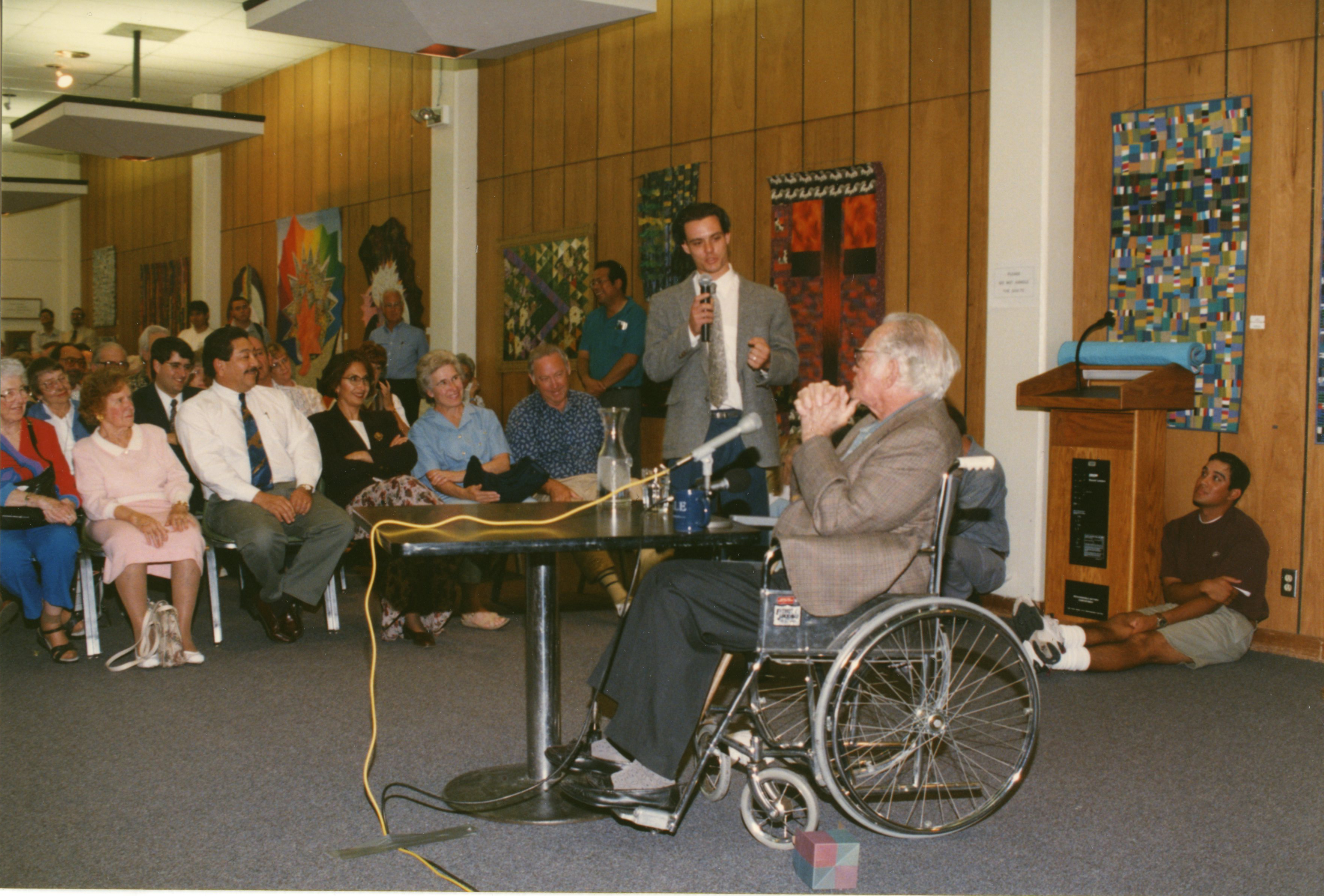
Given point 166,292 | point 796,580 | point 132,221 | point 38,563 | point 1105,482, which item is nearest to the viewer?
point 796,580

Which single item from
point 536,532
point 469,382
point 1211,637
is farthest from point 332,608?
point 1211,637

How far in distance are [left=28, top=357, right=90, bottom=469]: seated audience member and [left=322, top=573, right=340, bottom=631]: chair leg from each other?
1231 millimetres

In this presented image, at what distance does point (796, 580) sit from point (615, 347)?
153 inches

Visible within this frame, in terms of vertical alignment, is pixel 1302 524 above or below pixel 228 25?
below

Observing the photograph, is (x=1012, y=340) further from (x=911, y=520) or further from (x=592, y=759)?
(x=592, y=759)

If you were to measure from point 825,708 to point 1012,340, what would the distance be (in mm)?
2901

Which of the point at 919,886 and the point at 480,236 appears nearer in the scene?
the point at 919,886

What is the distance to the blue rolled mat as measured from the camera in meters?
4.31

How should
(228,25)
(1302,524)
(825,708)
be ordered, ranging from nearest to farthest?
(825,708), (1302,524), (228,25)

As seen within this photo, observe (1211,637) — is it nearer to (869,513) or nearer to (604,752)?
(869,513)

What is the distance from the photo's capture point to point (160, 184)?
1216 cm

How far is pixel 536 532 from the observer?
242 cm

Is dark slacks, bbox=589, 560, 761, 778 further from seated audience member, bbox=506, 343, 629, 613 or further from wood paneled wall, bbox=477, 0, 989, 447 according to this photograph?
wood paneled wall, bbox=477, 0, 989, 447

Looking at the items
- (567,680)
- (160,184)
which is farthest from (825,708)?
(160,184)
